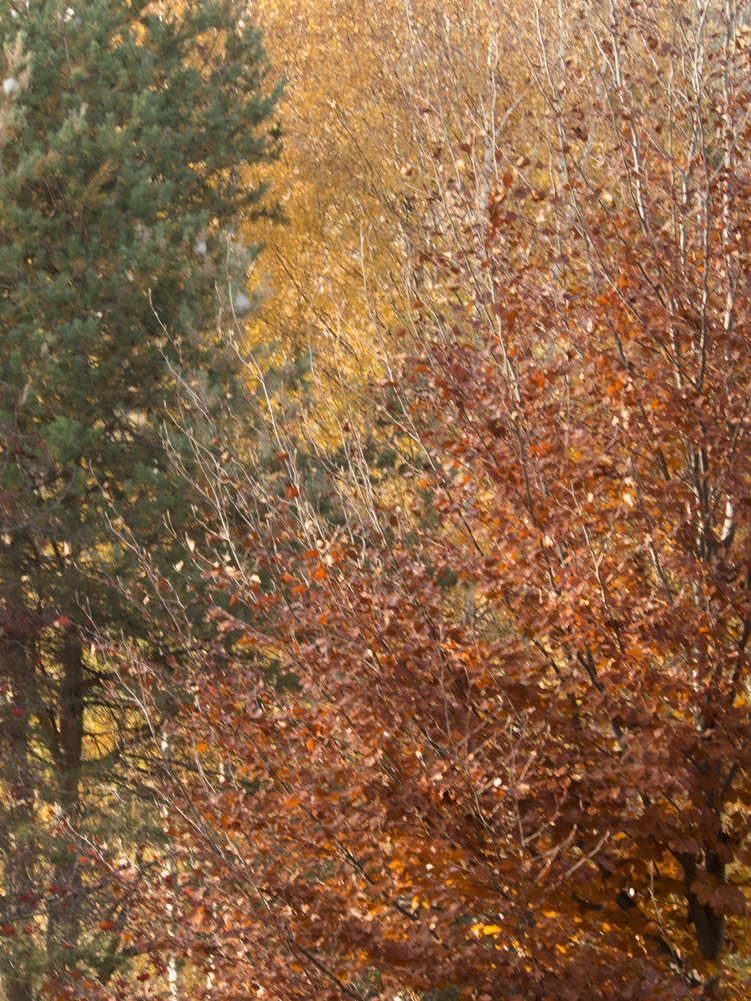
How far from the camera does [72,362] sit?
315 inches

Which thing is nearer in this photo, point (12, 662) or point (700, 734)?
point (700, 734)

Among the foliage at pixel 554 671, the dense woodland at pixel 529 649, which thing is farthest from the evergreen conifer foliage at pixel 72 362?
the foliage at pixel 554 671

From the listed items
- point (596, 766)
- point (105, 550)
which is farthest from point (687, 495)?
point (105, 550)

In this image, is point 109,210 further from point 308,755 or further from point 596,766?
point 596,766

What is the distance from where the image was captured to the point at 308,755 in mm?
5336

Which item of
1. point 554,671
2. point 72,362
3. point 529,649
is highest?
point 72,362

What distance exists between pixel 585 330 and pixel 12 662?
5.69 m

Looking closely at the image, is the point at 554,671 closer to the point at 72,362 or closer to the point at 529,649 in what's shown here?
the point at 529,649

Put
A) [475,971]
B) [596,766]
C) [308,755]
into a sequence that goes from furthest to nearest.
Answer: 1. [308,755]
2. [596,766]
3. [475,971]

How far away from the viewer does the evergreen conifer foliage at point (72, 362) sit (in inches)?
303

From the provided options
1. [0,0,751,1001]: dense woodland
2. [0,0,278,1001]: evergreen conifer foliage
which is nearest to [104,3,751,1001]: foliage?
[0,0,751,1001]: dense woodland

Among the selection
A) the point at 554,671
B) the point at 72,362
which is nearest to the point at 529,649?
the point at 554,671

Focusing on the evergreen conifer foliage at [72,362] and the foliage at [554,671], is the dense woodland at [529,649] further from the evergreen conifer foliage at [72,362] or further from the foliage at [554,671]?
the evergreen conifer foliage at [72,362]

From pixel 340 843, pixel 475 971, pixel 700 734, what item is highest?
pixel 700 734
